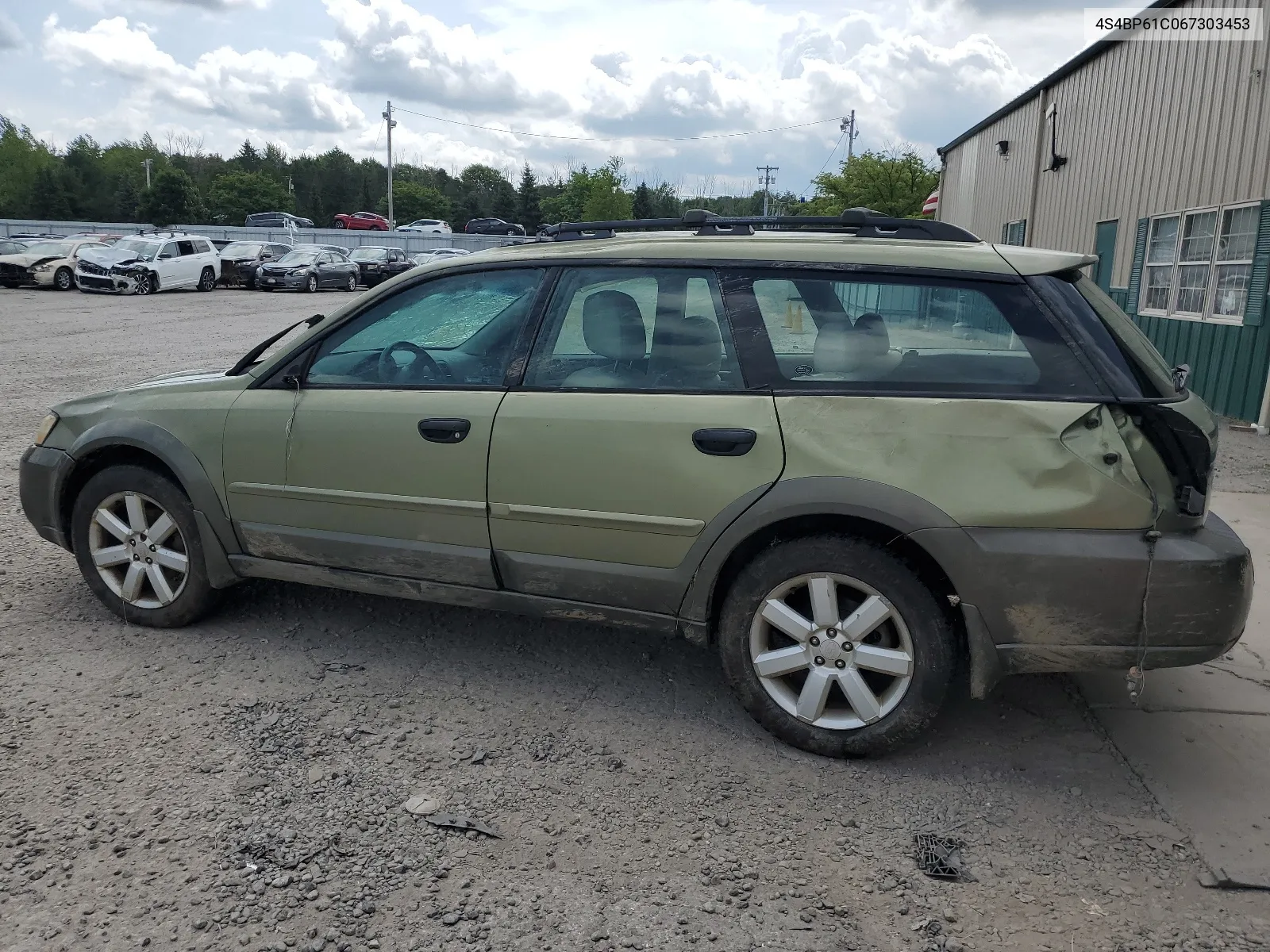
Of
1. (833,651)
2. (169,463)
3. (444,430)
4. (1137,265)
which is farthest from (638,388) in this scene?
(1137,265)

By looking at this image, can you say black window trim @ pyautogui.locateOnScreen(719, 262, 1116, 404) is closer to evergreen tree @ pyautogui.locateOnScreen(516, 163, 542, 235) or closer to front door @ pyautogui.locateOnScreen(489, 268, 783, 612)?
front door @ pyautogui.locateOnScreen(489, 268, 783, 612)

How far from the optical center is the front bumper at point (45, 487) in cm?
436

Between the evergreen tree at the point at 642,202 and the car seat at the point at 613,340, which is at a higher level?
the evergreen tree at the point at 642,202

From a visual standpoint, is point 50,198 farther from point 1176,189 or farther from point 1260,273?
point 1260,273

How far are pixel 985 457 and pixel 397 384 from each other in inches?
86.6

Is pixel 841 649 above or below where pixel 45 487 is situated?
below

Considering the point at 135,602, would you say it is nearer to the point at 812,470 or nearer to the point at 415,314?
the point at 415,314

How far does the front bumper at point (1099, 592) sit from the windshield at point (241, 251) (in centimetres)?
3248

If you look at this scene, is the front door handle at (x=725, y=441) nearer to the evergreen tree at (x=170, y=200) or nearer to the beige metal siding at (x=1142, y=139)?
the beige metal siding at (x=1142, y=139)

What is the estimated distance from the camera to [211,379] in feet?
14.1

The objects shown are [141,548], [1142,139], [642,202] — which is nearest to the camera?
[141,548]

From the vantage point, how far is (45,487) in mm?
4387

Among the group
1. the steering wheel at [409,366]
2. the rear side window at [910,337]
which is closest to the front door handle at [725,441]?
the rear side window at [910,337]

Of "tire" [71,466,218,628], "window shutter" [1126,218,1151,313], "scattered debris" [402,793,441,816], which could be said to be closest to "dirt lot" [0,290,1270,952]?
"scattered debris" [402,793,441,816]
